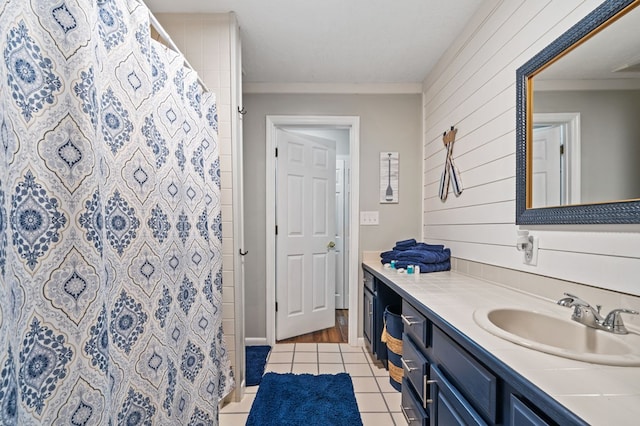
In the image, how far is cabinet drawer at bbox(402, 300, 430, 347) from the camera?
4.06 feet

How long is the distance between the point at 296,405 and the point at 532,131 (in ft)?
6.47

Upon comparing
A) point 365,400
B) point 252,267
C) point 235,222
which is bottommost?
point 365,400

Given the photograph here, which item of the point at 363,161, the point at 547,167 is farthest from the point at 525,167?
the point at 363,161

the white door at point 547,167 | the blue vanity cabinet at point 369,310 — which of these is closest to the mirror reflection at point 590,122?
the white door at point 547,167

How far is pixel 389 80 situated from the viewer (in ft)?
8.63

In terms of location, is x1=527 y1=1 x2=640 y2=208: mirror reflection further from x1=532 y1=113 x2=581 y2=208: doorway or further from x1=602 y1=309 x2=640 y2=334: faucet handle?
x1=602 y1=309 x2=640 y2=334: faucet handle

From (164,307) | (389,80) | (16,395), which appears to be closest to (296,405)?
(164,307)

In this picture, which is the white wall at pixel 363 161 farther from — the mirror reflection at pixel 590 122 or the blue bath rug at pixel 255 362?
the mirror reflection at pixel 590 122

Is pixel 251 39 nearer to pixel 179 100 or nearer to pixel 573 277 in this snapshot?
pixel 179 100

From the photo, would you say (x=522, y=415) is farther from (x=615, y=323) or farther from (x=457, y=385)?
(x=615, y=323)

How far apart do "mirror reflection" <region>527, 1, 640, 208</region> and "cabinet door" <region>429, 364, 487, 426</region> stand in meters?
0.81

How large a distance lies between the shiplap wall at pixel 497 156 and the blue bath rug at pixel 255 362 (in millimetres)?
1703

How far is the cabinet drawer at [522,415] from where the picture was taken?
1.98ft

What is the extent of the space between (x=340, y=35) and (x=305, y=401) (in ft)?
7.98
